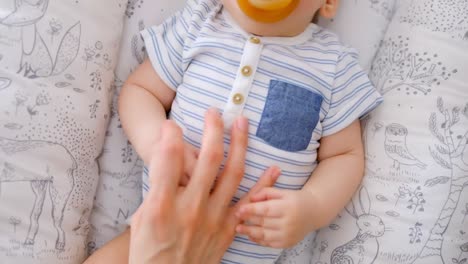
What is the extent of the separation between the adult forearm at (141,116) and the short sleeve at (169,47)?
48 mm

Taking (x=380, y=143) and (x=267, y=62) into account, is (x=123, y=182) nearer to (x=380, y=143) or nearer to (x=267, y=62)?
(x=267, y=62)

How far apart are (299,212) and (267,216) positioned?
54 mm

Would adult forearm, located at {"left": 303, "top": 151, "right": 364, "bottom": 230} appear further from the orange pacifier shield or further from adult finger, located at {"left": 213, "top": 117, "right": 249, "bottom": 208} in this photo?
the orange pacifier shield

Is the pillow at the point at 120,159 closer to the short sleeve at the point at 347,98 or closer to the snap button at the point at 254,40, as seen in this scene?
the snap button at the point at 254,40

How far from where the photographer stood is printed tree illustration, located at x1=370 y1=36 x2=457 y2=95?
0.91 metres

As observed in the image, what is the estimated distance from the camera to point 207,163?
770 millimetres

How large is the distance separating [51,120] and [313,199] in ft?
1.47

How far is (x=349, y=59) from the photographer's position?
0.94 meters

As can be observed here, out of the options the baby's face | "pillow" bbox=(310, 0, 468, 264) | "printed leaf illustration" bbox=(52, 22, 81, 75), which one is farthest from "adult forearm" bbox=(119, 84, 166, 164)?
"pillow" bbox=(310, 0, 468, 264)

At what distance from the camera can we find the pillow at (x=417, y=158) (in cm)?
87

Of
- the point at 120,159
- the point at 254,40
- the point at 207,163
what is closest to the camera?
the point at 207,163

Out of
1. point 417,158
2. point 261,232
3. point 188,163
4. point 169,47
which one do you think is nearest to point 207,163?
point 188,163

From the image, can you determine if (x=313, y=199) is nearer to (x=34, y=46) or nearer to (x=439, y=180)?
(x=439, y=180)

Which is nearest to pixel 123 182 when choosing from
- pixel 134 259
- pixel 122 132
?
pixel 122 132
